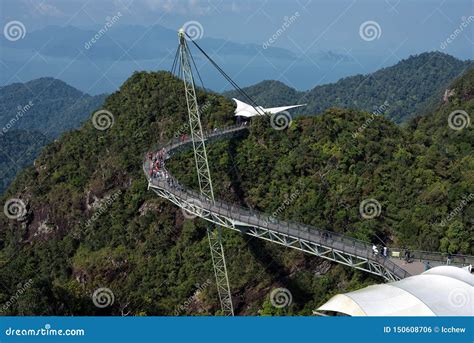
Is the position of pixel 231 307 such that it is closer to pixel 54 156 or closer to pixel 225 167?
pixel 225 167

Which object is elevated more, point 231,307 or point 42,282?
point 42,282

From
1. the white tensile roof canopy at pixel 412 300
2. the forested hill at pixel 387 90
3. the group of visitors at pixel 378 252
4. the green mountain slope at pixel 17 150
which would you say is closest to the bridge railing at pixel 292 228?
the group of visitors at pixel 378 252

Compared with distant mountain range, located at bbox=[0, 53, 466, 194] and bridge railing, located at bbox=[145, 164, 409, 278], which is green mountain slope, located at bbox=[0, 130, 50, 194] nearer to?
distant mountain range, located at bbox=[0, 53, 466, 194]

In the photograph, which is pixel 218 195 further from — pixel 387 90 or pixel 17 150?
pixel 17 150

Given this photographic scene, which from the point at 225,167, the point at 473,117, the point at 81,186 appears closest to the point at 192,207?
the point at 225,167

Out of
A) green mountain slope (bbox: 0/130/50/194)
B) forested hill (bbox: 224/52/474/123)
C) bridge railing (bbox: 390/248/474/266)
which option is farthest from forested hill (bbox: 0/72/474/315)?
green mountain slope (bbox: 0/130/50/194)

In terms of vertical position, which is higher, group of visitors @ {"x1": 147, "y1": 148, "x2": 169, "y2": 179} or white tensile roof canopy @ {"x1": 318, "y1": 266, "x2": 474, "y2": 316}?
group of visitors @ {"x1": 147, "y1": 148, "x2": 169, "y2": 179}
